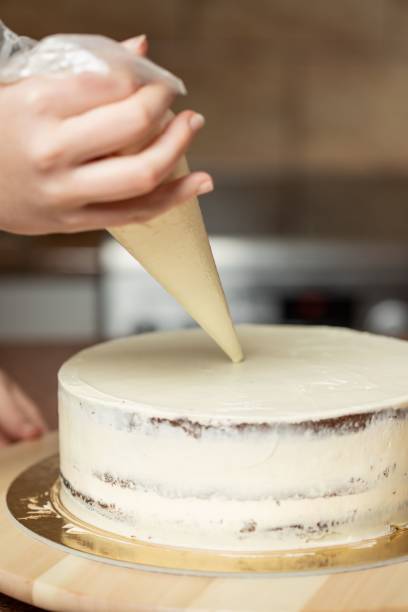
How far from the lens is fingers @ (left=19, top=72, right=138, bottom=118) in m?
0.85

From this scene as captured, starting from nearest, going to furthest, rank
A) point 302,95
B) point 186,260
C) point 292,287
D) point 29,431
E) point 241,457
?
1. point 241,457
2. point 186,260
3. point 29,431
4. point 292,287
5. point 302,95

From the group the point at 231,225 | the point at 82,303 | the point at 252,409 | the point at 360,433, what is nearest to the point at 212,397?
the point at 252,409

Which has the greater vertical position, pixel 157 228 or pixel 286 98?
pixel 157 228

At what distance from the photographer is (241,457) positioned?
101 centimetres

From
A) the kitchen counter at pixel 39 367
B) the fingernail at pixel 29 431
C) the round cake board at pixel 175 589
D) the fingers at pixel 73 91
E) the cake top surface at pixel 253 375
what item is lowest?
the kitchen counter at pixel 39 367

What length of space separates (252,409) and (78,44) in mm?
420

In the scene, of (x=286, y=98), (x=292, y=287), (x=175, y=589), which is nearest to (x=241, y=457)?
(x=175, y=589)

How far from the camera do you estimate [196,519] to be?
1.04 meters

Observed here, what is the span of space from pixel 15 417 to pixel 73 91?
0.71m

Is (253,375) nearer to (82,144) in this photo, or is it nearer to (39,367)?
(82,144)

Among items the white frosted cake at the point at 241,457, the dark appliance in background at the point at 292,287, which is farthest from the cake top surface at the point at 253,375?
the dark appliance in background at the point at 292,287

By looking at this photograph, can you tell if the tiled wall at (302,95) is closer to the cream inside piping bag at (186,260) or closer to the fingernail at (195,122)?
the cream inside piping bag at (186,260)

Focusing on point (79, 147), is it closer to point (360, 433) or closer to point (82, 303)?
point (360, 433)

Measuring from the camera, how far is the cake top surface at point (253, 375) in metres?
1.04
